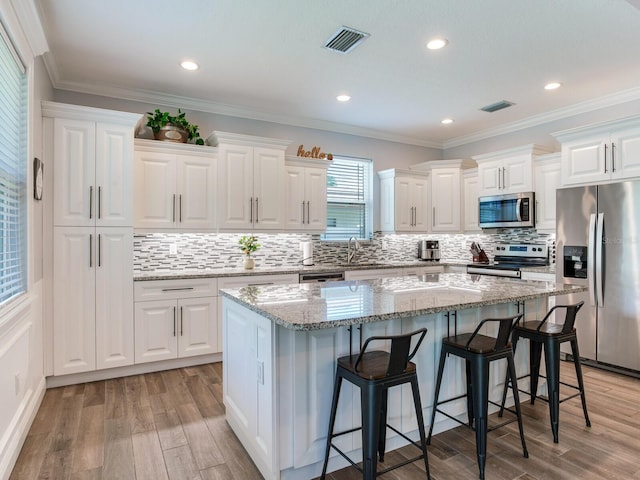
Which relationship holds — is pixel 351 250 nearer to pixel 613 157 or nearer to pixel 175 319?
pixel 175 319

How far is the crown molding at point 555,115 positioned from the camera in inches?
157

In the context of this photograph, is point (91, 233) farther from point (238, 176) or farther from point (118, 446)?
point (118, 446)

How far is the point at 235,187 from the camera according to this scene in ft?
13.6

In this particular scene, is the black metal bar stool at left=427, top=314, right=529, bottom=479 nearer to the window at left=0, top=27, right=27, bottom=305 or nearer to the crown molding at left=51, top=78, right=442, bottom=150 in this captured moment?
the window at left=0, top=27, right=27, bottom=305

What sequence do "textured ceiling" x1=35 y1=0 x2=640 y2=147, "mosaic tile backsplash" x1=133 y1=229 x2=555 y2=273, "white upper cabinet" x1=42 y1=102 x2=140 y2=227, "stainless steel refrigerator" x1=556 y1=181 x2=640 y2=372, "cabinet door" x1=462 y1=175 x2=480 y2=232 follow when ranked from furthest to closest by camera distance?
1. "cabinet door" x1=462 y1=175 x2=480 y2=232
2. "mosaic tile backsplash" x1=133 y1=229 x2=555 y2=273
3. "stainless steel refrigerator" x1=556 y1=181 x2=640 y2=372
4. "white upper cabinet" x1=42 y1=102 x2=140 y2=227
5. "textured ceiling" x1=35 y1=0 x2=640 y2=147

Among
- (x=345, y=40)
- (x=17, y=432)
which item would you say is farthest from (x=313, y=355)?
(x=345, y=40)

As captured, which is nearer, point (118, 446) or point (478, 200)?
point (118, 446)

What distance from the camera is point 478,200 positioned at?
520 cm

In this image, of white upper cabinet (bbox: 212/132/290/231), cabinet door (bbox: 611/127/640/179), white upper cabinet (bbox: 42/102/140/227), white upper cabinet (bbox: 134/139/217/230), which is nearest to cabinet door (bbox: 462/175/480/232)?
cabinet door (bbox: 611/127/640/179)

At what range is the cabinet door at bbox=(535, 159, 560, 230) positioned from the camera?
441cm

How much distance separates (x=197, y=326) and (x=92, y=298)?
943 mm

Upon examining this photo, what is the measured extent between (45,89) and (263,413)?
3.23 meters

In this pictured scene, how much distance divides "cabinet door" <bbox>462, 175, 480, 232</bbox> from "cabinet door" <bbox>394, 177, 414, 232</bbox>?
76 centimetres

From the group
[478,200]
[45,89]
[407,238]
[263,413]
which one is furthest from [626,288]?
[45,89]
